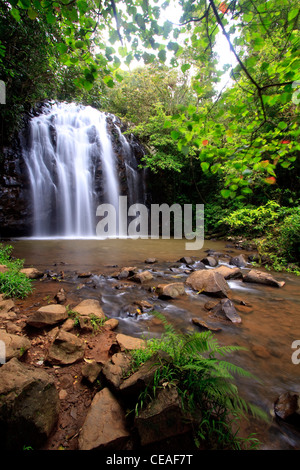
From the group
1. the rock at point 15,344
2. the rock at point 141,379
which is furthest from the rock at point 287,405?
the rock at point 15,344

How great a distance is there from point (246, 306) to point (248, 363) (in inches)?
58.0

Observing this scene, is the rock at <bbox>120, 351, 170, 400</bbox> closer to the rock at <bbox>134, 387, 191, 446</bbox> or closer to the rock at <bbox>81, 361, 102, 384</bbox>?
the rock at <bbox>134, 387, 191, 446</bbox>

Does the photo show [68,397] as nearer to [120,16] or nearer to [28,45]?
[120,16]

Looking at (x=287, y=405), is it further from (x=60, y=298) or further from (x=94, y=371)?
(x=60, y=298)

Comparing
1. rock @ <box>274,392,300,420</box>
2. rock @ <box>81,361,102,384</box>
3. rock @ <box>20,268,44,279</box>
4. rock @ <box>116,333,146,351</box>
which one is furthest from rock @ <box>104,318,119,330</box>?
rock @ <box>20,268,44,279</box>


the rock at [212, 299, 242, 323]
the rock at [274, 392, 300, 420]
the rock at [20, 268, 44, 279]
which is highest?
the rock at [20, 268, 44, 279]

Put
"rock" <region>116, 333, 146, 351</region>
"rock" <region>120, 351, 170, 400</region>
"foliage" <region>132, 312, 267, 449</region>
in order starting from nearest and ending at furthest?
"foliage" <region>132, 312, 267, 449</region>, "rock" <region>120, 351, 170, 400</region>, "rock" <region>116, 333, 146, 351</region>

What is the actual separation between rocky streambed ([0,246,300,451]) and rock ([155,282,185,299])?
0.02 meters

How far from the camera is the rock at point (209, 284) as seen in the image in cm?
388

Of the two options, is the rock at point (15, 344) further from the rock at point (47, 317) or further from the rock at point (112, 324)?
the rock at point (112, 324)

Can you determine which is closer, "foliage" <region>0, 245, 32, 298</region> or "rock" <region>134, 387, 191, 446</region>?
"rock" <region>134, 387, 191, 446</region>

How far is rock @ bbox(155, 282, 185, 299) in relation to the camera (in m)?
3.73

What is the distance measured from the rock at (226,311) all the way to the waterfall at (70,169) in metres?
9.54

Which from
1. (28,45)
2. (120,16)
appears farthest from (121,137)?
(120,16)
